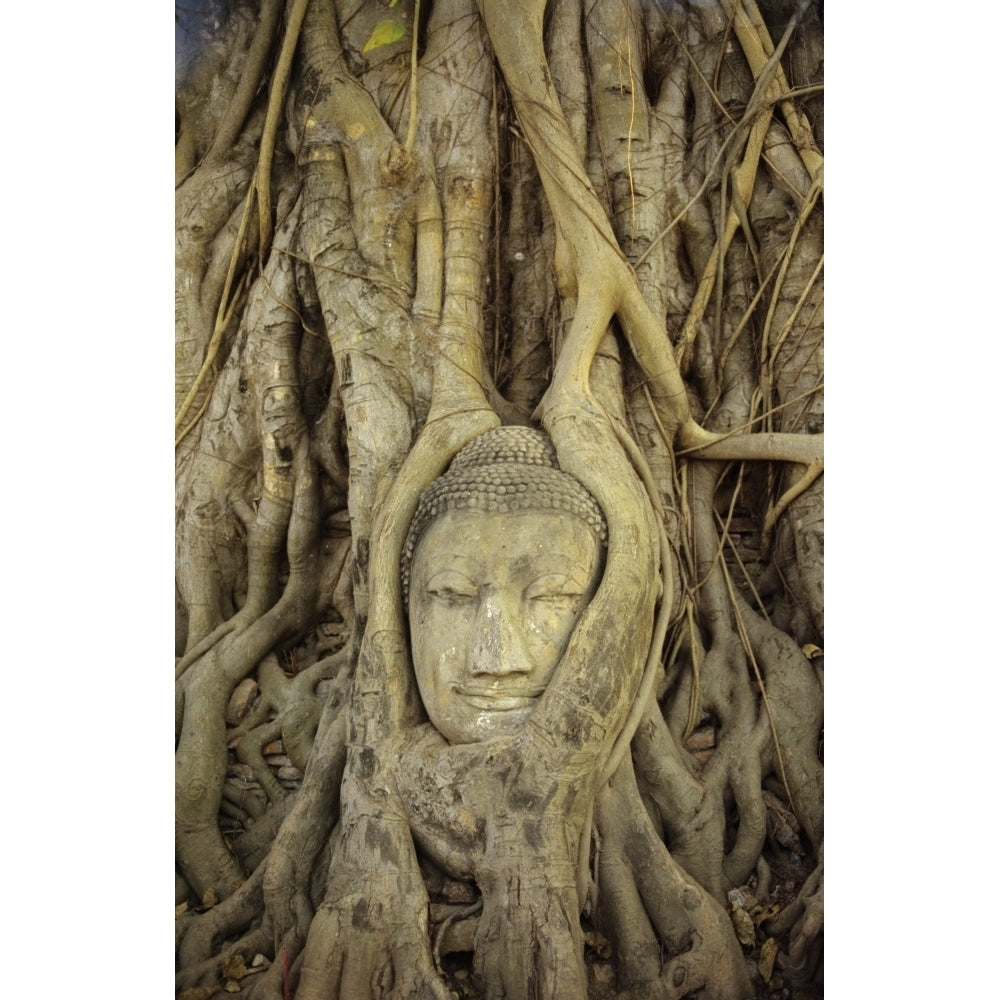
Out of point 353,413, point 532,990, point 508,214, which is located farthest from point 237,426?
point 532,990

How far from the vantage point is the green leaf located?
3.85 metres

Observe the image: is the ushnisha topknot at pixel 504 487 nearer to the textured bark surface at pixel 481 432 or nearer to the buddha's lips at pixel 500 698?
the textured bark surface at pixel 481 432

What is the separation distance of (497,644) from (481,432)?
0.77m

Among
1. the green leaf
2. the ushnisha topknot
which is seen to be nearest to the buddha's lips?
the ushnisha topknot

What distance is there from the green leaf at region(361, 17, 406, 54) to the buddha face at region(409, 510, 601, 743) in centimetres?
176

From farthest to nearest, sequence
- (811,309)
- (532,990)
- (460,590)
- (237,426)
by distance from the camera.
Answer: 1. (237,426)
2. (811,309)
3. (460,590)
4. (532,990)

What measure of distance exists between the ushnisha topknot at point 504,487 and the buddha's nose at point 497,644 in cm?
29

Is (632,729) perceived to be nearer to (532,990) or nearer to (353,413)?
(532,990)

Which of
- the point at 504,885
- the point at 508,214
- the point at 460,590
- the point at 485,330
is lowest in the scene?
the point at 504,885

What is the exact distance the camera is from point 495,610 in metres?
3.04

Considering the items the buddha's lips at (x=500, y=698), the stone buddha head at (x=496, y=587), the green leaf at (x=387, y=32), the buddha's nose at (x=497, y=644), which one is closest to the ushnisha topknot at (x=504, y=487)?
the stone buddha head at (x=496, y=587)

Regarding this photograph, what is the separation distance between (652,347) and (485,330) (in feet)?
1.89

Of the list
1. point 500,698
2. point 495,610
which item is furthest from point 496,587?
point 500,698

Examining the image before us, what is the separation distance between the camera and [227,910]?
3227 millimetres
